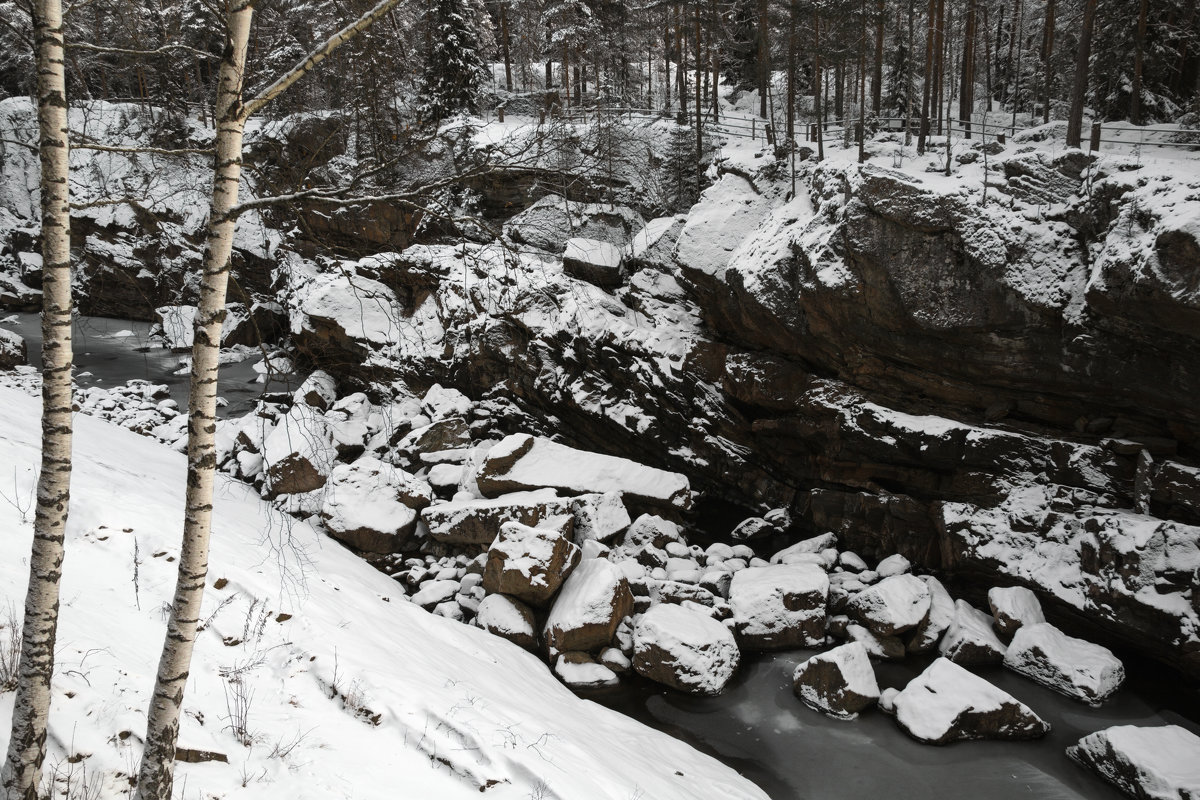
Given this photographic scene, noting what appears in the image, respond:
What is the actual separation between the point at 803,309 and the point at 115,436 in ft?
45.2

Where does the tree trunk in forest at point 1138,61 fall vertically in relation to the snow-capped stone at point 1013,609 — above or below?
above

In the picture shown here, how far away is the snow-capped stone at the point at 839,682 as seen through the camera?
9.13 meters

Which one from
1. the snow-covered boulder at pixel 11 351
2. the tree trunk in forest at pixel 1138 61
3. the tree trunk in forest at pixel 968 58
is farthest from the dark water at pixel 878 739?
the snow-covered boulder at pixel 11 351

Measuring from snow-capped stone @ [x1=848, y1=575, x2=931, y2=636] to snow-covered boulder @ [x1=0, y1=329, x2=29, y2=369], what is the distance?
22831 millimetres

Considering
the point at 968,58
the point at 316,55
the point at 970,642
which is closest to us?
the point at 316,55

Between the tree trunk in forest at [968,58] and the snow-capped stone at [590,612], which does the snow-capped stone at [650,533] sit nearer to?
the snow-capped stone at [590,612]

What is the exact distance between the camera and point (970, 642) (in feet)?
33.1

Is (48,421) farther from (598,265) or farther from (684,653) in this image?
(598,265)

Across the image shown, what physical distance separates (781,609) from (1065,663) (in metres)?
4.10

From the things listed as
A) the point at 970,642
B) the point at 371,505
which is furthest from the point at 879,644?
the point at 371,505

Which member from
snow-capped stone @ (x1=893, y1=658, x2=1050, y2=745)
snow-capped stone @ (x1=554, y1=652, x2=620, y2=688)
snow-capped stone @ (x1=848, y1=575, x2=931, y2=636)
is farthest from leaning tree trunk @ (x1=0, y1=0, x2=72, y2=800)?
snow-capped stone @ (x1=848, y1=575, x2=931, y2=636)

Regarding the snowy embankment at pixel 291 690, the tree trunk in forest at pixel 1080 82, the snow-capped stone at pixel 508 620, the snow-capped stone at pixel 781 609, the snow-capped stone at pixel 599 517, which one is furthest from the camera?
the tree trunk in forest at pixel 1080 82

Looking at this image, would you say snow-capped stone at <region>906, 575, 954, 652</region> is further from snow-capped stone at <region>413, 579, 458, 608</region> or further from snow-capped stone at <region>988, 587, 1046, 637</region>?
snow-capped stone at <region>413, 579, 458, 608</region>

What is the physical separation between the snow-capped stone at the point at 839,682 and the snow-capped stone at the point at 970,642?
1.69 metres
